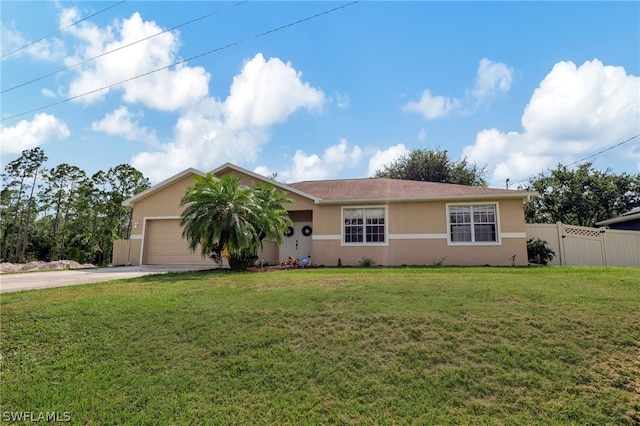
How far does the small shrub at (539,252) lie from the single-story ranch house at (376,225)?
1.23 m

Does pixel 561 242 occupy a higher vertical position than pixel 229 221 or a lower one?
lower

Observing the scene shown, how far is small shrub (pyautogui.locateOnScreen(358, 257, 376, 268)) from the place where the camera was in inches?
589

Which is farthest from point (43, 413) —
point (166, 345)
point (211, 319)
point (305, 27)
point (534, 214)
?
point (534, 214)

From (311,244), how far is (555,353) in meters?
12.8

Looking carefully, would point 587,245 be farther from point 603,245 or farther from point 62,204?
point 62,204

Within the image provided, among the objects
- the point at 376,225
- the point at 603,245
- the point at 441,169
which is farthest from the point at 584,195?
the point at 376,225

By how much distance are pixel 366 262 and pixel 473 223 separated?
4.73 metres

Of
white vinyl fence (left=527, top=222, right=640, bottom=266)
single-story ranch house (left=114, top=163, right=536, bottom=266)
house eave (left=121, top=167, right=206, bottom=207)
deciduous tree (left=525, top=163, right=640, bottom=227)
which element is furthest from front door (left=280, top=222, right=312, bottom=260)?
deciduous tree (left=525, top=163, right=640, bottom=227)

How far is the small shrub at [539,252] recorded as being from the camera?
1481 cm

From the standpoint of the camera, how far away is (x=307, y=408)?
382 centimetres

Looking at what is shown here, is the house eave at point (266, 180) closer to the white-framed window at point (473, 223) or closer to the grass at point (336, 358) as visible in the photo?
the white-framed window at point (473, 223)

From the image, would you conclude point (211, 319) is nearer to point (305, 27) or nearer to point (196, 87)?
point (305, 27)

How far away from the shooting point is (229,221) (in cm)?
1238

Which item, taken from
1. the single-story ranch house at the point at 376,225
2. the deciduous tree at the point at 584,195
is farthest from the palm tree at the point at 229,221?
the deciduous tree at the point at 584,195
